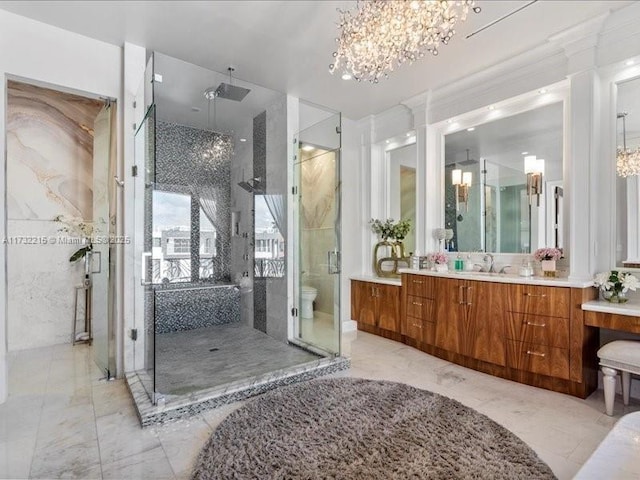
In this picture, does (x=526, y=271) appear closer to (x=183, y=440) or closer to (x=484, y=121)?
(x=484, y=121)

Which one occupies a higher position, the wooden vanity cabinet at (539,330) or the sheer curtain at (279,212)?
the sheer curtain at (279,212)

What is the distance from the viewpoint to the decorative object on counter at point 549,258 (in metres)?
2.97

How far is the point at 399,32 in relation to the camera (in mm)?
1941

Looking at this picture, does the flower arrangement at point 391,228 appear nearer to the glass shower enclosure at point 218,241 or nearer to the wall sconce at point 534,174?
the glass shower enclosure at point 218,241

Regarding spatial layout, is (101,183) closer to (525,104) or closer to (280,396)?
(280,396)

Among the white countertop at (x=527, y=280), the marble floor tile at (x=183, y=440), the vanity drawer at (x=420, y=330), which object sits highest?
the white countertop at (x=527, y=280)

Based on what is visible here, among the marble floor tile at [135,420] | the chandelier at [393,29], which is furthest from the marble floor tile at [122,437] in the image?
the chandelier at [393,29]

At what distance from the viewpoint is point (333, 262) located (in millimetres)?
3730

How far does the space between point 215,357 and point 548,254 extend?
322 centimetres

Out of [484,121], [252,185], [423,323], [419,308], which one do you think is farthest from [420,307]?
[252,185]

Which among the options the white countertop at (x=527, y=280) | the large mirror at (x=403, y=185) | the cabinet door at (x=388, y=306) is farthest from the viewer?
the large mirror at (x=403, y=185)

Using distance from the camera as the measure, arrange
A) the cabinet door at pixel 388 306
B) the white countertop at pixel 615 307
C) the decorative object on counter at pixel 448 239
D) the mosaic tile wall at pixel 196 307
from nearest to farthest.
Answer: the white countertop at pixel 615 307
the decorative object on counter at pixel 448 239
the cabinet door at pixel 388 306
the mosaic tile wall at pixel 196 307

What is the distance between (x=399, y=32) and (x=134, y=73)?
7.70 feet

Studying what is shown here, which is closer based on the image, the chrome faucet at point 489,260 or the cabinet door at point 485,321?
the cabinet door at point 485,321
